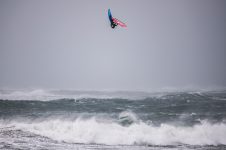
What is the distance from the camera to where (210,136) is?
13.8 metres

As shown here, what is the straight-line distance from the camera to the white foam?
13.2 meters

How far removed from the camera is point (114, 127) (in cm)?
1588

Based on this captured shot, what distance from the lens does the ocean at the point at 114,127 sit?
12344mm

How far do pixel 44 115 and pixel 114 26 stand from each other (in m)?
12.1

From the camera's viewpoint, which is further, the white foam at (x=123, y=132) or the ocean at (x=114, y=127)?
the white foam at (x=123, y=132)

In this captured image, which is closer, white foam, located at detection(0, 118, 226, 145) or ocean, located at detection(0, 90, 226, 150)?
ocean, located at detection(0, 90, 226, 150)

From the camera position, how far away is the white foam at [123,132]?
13.2m

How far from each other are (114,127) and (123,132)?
4.13 feet

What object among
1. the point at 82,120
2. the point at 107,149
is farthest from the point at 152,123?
the point at 107,149

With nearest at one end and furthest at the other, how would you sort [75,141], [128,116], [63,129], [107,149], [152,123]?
[107,149]
[75,141]
[63,129]
[152,123]
[128,116]

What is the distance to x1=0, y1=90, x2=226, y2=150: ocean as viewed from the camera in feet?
40.5

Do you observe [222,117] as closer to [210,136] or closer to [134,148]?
[210,136]

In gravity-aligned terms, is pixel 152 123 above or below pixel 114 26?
below

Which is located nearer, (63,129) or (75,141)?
(75,141)
